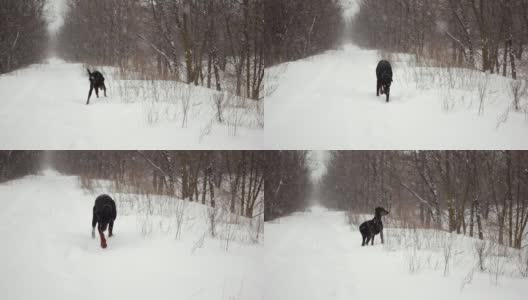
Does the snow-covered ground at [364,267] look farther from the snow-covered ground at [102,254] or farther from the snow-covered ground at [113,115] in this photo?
the snow-covered ground at [113,115]

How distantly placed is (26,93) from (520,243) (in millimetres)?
5422

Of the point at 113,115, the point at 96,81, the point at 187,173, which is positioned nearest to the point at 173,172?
the point at 187,173

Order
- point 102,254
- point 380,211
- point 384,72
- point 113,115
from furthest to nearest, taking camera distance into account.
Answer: point 380,211 → point 384,72 → point 113,115 → point 102,254

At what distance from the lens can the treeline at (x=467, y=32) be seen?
4734 millimetres

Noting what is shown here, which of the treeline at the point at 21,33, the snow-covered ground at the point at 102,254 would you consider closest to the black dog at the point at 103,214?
the snow-covered ground at the point at 102,254

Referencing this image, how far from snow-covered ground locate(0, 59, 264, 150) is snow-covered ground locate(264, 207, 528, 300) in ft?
3.97

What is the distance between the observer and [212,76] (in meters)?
5.03

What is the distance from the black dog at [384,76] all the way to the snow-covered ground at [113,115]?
53.0 inches

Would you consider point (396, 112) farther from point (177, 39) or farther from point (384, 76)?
A: point (177, 39)

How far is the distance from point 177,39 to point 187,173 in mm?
1581

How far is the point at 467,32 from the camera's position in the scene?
15.6ft

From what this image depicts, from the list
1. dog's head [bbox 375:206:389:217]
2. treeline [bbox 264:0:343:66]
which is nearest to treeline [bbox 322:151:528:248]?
dog's head [bbox 375:206:389:217]

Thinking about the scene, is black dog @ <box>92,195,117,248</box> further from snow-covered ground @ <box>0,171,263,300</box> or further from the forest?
the forest

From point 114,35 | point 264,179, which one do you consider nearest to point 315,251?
point 264,179
